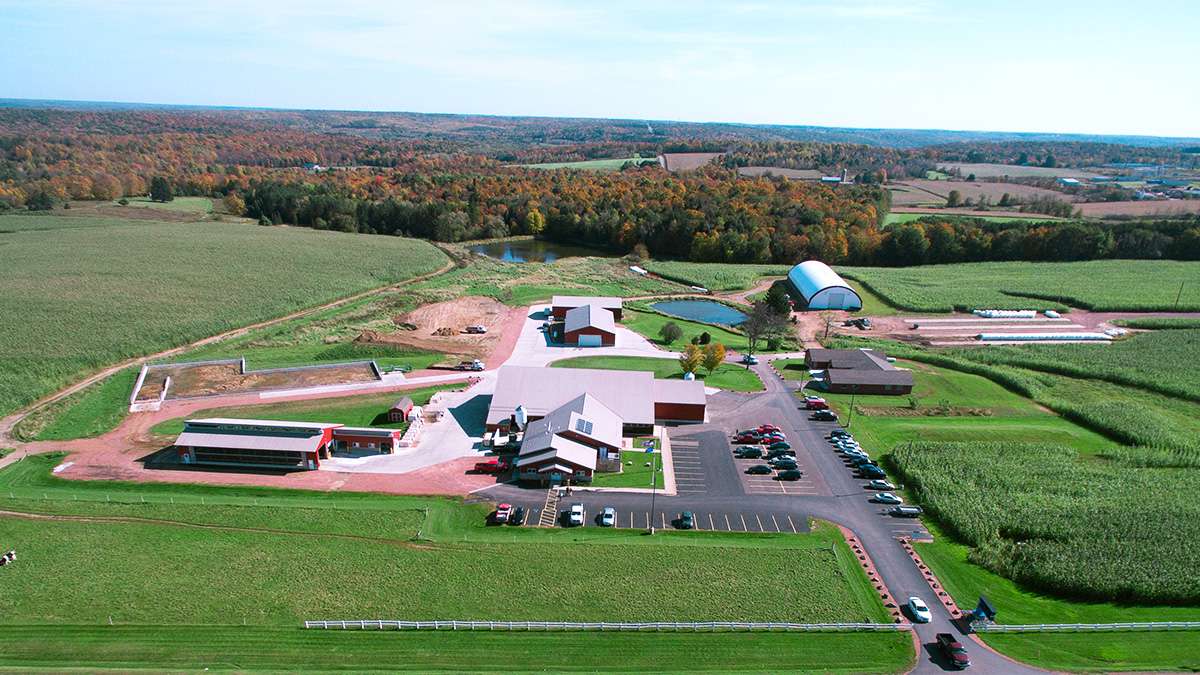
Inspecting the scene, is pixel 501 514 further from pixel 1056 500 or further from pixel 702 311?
pixel 702 311

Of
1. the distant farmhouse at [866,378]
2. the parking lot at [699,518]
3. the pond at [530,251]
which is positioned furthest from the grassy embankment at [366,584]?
the pond at [530,251]

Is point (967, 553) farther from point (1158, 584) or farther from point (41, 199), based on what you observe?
point (41, 199)

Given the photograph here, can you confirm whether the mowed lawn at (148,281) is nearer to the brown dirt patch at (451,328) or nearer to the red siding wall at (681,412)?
the brown dirt patch at (451,328)

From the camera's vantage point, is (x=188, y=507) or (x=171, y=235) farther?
(x=171, y=235)

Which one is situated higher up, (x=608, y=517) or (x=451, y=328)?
(x=451, y=328)

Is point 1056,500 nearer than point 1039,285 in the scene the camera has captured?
Yes

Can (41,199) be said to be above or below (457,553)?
above

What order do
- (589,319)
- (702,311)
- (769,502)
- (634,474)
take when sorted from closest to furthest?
(769,502) < (634,474) < (589,319) < (702,311)

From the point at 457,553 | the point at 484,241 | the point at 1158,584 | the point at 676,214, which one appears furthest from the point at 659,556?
the point at 484,241

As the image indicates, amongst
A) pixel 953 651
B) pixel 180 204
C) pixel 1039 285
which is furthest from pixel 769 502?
pixel 180 204
